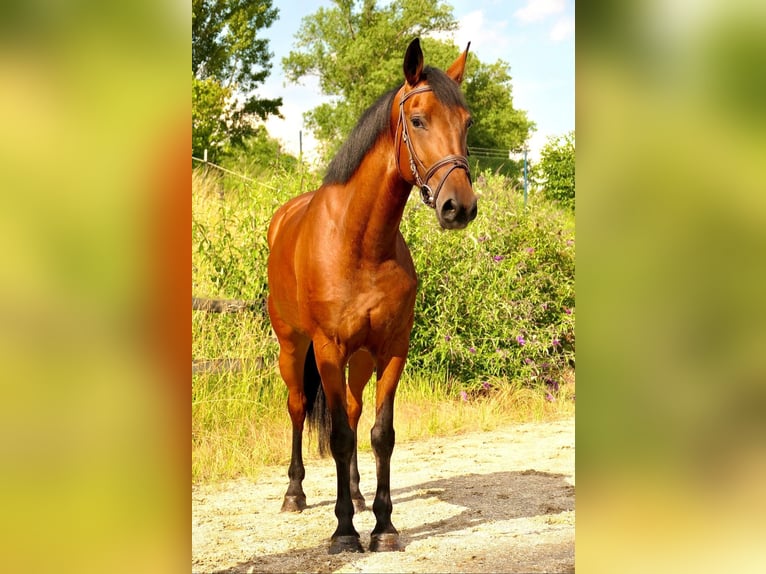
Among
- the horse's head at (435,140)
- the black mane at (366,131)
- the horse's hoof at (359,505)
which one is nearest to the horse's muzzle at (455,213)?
the horse's head at (435,140)

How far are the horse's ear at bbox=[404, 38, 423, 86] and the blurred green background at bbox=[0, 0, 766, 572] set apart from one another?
112 inches

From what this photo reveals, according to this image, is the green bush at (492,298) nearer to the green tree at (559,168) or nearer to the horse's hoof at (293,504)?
the horse's hoof at (293,504)

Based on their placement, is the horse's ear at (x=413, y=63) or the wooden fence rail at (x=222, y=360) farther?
the wooden fence rail at (x=222, y=360)

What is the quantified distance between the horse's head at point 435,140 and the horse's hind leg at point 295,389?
181 cm

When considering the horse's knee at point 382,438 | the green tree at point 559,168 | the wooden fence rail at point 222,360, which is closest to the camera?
the horse's knee at point 382,438

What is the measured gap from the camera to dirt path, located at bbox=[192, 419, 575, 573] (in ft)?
12.5

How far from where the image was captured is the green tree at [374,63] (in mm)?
31766

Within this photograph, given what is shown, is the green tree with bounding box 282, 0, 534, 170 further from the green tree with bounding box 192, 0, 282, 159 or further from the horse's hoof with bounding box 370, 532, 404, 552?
the horse's hoof with bounding box 370, 532, 404, 552

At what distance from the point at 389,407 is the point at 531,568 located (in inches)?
41.6

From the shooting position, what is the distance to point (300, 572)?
370 centimetres
